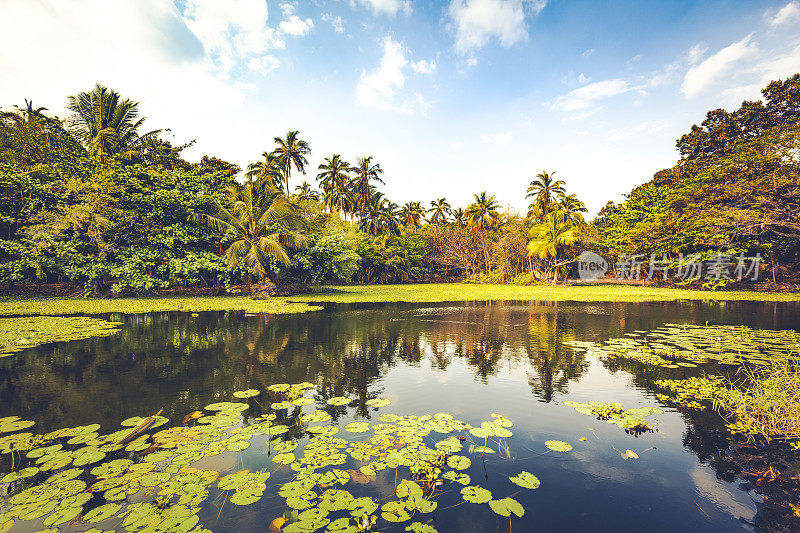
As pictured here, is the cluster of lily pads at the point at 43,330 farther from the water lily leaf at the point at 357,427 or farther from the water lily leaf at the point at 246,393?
the water lily leaf at the point at 357,427

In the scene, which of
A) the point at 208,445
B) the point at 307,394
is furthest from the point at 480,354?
the point at 208,445

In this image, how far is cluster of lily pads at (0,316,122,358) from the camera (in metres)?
9.84

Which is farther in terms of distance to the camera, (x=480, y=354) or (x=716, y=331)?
(x=716, y=331)

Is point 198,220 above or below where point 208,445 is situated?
above

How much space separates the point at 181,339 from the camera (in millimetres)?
11242

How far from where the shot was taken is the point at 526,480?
3863 mm

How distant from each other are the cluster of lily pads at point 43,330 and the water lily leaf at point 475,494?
39.8 feet

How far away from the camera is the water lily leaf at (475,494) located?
3.45 m

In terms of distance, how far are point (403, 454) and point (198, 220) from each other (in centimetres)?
2465

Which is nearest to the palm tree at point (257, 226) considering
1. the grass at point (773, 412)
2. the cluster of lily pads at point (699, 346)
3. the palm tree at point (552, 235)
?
the cluster of lily pads at point (699, 346)

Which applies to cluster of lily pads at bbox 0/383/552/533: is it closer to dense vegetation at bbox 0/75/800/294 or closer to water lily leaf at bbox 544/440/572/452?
water lily leaf at bbox 544/440/572/452

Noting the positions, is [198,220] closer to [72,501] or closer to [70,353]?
[70,353]

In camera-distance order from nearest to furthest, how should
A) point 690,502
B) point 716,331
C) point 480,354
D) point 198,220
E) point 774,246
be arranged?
point 690,502
point 480,354
point 716,331
point 198,220
point 774,246

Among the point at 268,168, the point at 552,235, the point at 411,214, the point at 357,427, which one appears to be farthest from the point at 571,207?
the point at 357,427
